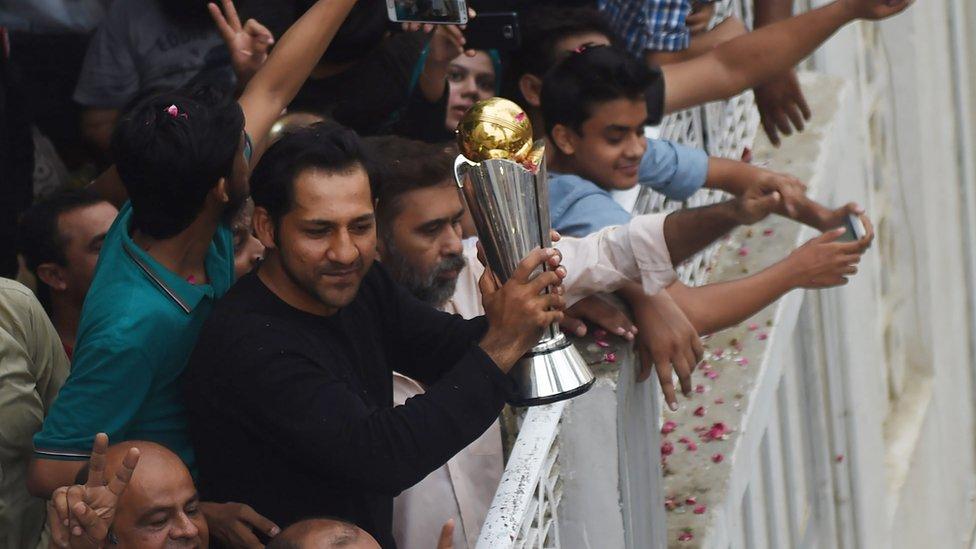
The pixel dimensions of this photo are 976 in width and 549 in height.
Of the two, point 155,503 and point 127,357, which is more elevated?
point 127,357

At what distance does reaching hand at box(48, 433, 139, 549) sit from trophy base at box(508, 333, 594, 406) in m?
0.81

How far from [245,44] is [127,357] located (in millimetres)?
1169

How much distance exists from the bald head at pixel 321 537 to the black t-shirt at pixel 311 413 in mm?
99

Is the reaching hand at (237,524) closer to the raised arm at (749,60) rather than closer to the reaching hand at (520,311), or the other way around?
the reaching hand at (520,311)

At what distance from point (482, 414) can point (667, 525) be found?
78.7 inches

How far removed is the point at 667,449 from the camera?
16.8 feet

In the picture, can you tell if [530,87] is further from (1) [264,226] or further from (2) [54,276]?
(1) [264,226]

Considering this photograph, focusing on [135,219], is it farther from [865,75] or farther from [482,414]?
[865,75]

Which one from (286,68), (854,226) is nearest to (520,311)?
(286,68)

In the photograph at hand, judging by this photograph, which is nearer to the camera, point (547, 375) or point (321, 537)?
point (321, 537)

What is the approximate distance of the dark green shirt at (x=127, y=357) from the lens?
3.06 m

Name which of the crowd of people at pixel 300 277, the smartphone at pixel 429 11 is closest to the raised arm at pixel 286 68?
the crowd of people at pixel 300 277

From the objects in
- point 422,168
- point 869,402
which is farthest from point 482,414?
point 869,402

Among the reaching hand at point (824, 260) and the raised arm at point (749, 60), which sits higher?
the raised arm at point (749, 60)
